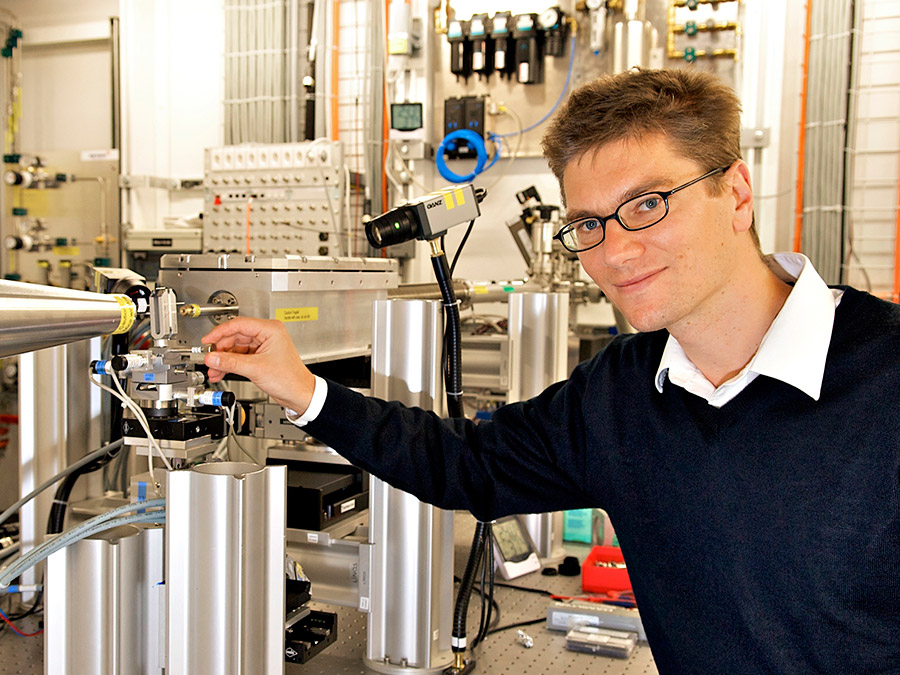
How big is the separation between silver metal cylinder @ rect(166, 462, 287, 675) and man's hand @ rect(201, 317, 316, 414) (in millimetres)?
167

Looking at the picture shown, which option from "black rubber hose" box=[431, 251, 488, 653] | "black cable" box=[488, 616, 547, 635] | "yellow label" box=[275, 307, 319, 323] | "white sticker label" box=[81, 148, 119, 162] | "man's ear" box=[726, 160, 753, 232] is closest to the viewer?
"man's ear" box=[726, 160, 753, 232]

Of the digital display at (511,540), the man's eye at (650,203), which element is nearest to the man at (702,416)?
the man's eye at (650,203)

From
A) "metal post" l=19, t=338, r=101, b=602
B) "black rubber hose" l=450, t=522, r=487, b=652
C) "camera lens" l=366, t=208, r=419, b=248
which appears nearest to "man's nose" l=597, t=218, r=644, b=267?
"camera lens" l=366, t=208, r=419, b=248

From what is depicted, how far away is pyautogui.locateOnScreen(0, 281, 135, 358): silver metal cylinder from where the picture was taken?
70 centimetres

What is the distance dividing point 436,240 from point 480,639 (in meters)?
0.77

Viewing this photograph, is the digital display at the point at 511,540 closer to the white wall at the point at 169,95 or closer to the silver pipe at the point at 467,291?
the silver pipe at the point at 467,291

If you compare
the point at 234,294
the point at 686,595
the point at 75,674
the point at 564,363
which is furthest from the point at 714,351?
the point at 564,363

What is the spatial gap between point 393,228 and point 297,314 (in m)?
0.22

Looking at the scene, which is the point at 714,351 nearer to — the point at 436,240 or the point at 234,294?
the point at 436,240

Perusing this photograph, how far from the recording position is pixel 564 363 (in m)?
2.35

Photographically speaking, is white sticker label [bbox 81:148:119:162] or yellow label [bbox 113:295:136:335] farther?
white sticker label [bbox 81:148:119:162]

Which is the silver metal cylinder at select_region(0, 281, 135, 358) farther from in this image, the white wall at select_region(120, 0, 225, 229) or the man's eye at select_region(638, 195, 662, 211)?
the white wall at select_region(120, 0, 225, 229)

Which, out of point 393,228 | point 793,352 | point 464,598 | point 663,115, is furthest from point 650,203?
point 464,598

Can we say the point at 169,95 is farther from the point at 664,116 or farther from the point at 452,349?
the point at 664,116
